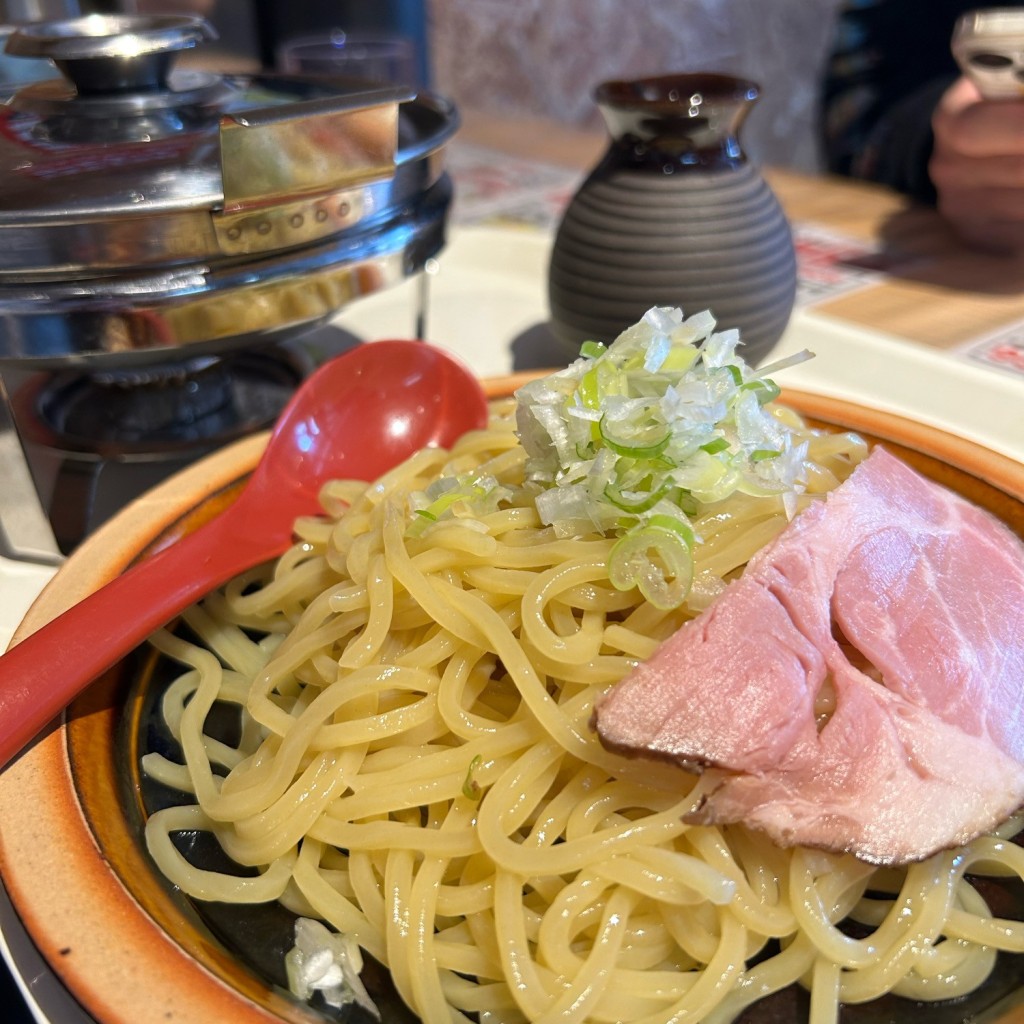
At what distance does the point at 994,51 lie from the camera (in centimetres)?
238

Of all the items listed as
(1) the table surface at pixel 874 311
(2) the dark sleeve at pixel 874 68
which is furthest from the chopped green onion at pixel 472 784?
(2) the dark sleeve at pixel 874 68

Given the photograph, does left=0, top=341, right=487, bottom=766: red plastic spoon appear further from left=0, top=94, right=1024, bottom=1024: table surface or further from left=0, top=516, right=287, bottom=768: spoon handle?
left=0, top=94, right=1024, bottom=1024: table surface

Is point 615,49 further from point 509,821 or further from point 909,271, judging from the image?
point 509,821

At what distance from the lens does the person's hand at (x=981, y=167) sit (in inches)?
102

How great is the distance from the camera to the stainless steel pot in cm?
136

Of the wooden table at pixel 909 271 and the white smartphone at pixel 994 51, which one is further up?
the white smartphone at pixel 994 51

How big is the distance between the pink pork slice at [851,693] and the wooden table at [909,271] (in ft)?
4.55

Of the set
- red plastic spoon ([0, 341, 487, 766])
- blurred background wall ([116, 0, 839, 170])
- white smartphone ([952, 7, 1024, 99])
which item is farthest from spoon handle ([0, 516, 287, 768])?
blurred background wall ([116, 0, 839, 170])

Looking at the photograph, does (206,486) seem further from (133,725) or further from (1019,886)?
(1019,886)

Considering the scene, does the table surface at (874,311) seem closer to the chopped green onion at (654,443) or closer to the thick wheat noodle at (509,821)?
the thick wheat noodle at (509,821)

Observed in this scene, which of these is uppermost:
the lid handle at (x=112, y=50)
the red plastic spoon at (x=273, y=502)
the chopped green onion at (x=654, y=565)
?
the lid handle at (x=112, y=50)

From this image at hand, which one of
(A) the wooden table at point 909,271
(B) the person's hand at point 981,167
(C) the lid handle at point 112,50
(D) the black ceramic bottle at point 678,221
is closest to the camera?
(C) the lid handle at point 112,50

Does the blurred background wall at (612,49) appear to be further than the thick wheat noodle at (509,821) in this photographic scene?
Yes

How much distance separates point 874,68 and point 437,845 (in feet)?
→ 16.5
